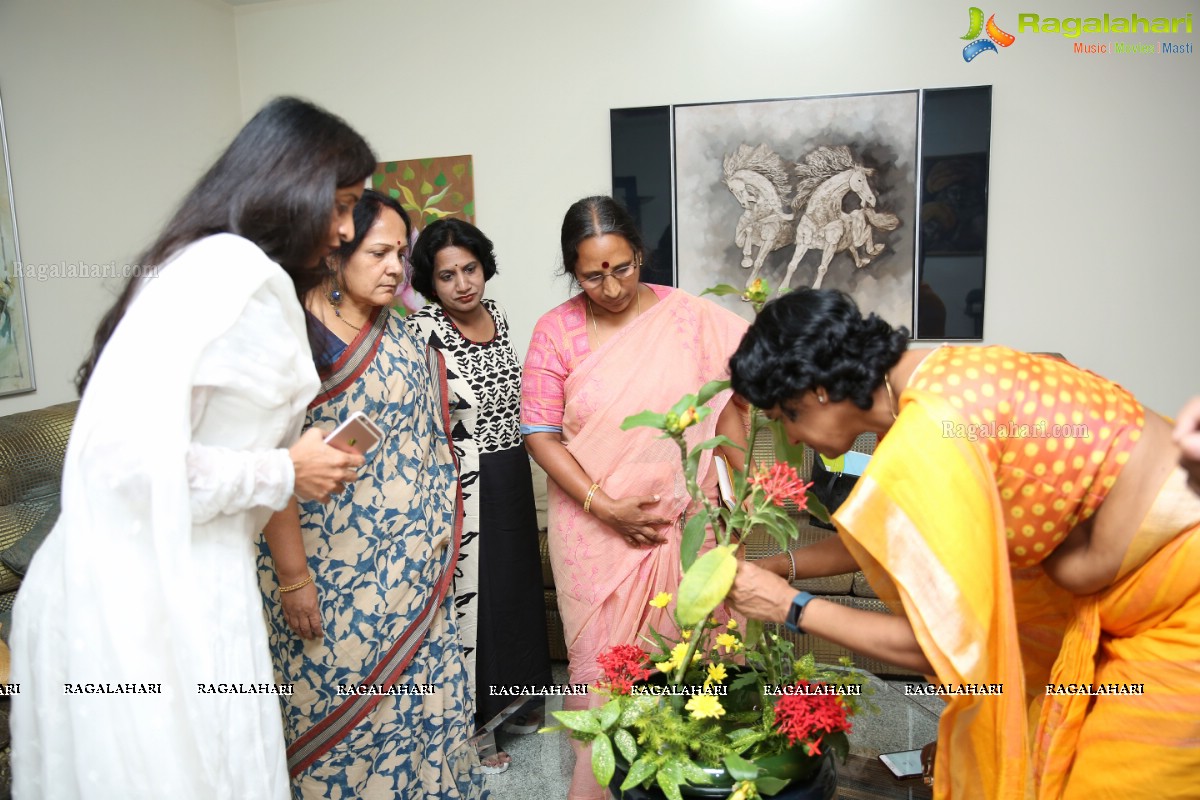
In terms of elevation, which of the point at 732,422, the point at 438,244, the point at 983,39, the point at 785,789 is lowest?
the point at 785,789

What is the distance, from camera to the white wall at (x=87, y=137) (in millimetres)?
2795

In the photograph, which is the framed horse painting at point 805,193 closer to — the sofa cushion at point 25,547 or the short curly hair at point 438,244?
the short curly hair at point 438,244

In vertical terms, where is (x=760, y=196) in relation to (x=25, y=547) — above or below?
above

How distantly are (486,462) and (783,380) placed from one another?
4.12 ft

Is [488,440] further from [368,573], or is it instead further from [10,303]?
[10,303]

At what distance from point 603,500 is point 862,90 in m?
2.09

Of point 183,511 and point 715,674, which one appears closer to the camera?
point 183,511

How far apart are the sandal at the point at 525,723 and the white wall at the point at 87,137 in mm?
1947

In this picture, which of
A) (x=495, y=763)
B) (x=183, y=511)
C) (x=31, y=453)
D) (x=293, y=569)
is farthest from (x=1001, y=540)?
(x=31, y=453)

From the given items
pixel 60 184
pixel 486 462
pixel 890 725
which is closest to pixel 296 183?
pixel 486 462

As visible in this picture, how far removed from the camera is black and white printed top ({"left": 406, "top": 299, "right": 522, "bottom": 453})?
7.16ft

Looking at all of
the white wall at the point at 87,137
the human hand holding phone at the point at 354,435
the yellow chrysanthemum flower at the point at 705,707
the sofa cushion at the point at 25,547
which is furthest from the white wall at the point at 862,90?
the yellow chrysanthemum flower at the point at 705,707

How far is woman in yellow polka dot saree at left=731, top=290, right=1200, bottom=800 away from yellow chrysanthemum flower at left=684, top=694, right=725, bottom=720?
0.48 ft

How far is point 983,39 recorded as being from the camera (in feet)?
9.84
